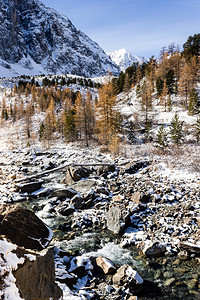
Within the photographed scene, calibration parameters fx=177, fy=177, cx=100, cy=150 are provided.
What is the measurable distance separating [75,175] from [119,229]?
8.94m

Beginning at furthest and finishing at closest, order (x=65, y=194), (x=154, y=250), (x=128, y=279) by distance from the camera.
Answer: (x=65, y=194) < (x=154, y=250) < (x=128, y=279)

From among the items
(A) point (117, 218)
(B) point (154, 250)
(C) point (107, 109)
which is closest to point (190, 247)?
(B) point (154, 250)

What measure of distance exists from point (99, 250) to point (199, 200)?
7668mm

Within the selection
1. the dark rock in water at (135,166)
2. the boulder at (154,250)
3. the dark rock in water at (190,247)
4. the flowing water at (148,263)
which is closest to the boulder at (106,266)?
the flowing water at (148,263)

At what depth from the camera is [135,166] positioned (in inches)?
750

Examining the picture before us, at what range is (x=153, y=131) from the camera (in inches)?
1542

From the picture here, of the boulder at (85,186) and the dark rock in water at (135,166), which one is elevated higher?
the dark rock in water at (135,166)

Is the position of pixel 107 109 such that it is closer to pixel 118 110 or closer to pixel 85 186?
pixel 118 110

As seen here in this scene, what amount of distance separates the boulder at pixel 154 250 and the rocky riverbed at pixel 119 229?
0.05m

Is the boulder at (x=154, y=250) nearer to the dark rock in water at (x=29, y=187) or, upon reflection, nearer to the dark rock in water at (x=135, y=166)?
the dark rock in water at (x=135, y=166)

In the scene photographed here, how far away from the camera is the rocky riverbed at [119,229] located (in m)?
7.37

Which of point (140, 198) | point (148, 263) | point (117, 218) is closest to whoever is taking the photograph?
point (148, 263)

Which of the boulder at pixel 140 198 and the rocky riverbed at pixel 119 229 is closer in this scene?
the rocky riverbed at pixel 119 229

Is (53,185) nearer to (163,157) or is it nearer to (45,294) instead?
(163,157)
